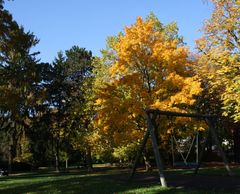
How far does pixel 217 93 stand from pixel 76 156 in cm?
3341

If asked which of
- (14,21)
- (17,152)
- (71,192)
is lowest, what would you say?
(71,192)

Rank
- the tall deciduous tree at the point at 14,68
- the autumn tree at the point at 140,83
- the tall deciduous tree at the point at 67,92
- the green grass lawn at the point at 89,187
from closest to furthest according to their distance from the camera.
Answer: the green grass lawn at the point at 89,187 → the tall deciduous tree at the point at 14,68 → the autumn tree at the point at 140,83 → the tall deciduous tree at the point at 67,92

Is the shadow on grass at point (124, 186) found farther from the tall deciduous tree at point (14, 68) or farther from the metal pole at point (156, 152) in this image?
the tall deciduous tree at point (14, 68)

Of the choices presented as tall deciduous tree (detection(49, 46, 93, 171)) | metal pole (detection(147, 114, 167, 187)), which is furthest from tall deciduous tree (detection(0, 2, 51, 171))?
metal pole (detection(147, 114, 167, 187))

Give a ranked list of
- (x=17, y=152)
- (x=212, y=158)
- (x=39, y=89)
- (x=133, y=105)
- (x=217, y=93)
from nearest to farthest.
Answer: (x=133, y=105), (x=217, y=93), (x=39, y=89), (x=212, y=158), (x=17, y=152)

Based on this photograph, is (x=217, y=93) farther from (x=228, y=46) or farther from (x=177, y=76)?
(x=228, y=46)

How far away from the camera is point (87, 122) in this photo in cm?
4609

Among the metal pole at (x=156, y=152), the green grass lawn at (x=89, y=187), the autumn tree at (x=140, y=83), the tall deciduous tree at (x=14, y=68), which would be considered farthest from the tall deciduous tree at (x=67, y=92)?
the metal pole at (x=156, y=152)

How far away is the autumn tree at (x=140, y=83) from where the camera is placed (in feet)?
87.5

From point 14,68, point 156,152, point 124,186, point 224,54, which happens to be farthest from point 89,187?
point 14,68

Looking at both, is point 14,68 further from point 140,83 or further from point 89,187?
point 89,187

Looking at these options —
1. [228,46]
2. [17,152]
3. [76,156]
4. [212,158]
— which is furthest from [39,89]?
[228,46]

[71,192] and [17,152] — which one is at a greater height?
[17,152]

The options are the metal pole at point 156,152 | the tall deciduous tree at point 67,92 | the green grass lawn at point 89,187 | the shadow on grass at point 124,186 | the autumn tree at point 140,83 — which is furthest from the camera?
the tall deciduous tree at point 67,92
